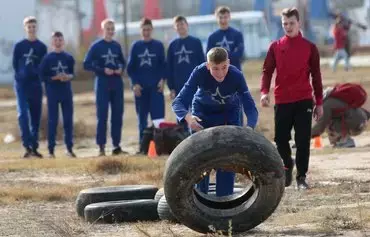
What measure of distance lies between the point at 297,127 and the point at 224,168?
11.3ft

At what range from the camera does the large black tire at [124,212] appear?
37.3ft

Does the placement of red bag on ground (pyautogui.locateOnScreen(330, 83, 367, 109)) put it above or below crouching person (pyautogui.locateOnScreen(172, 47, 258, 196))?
below

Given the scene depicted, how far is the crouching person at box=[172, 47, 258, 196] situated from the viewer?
10.6 m

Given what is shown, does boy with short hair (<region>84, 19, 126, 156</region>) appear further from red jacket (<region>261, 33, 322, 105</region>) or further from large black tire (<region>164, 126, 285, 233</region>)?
large black tire (<region>164, 126, 285, 233</region>)

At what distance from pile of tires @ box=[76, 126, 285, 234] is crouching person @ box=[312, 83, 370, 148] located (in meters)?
7.41

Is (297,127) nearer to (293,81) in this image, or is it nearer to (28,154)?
(293,81)

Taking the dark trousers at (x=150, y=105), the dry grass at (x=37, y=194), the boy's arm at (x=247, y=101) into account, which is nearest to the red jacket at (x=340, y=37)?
the dark trousers at (x=150, y=105)

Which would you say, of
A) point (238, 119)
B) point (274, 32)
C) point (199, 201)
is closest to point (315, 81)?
point (238, 119)

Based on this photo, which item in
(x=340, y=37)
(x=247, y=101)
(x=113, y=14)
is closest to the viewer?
(x=247, y=101)

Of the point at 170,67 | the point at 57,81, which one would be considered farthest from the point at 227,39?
the point at 57,81

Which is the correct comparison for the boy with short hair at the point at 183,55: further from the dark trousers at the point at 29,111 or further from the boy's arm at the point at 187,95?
the boy's arm at the point at 187,95

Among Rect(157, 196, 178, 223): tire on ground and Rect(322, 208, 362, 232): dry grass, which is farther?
Rect(157, 196, 178, 223): tire on ground

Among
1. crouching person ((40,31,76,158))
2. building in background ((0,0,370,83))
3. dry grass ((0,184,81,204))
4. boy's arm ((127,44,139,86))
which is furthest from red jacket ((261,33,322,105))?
building in background ((0,0,370,83))

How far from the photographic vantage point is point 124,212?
11391 mm
